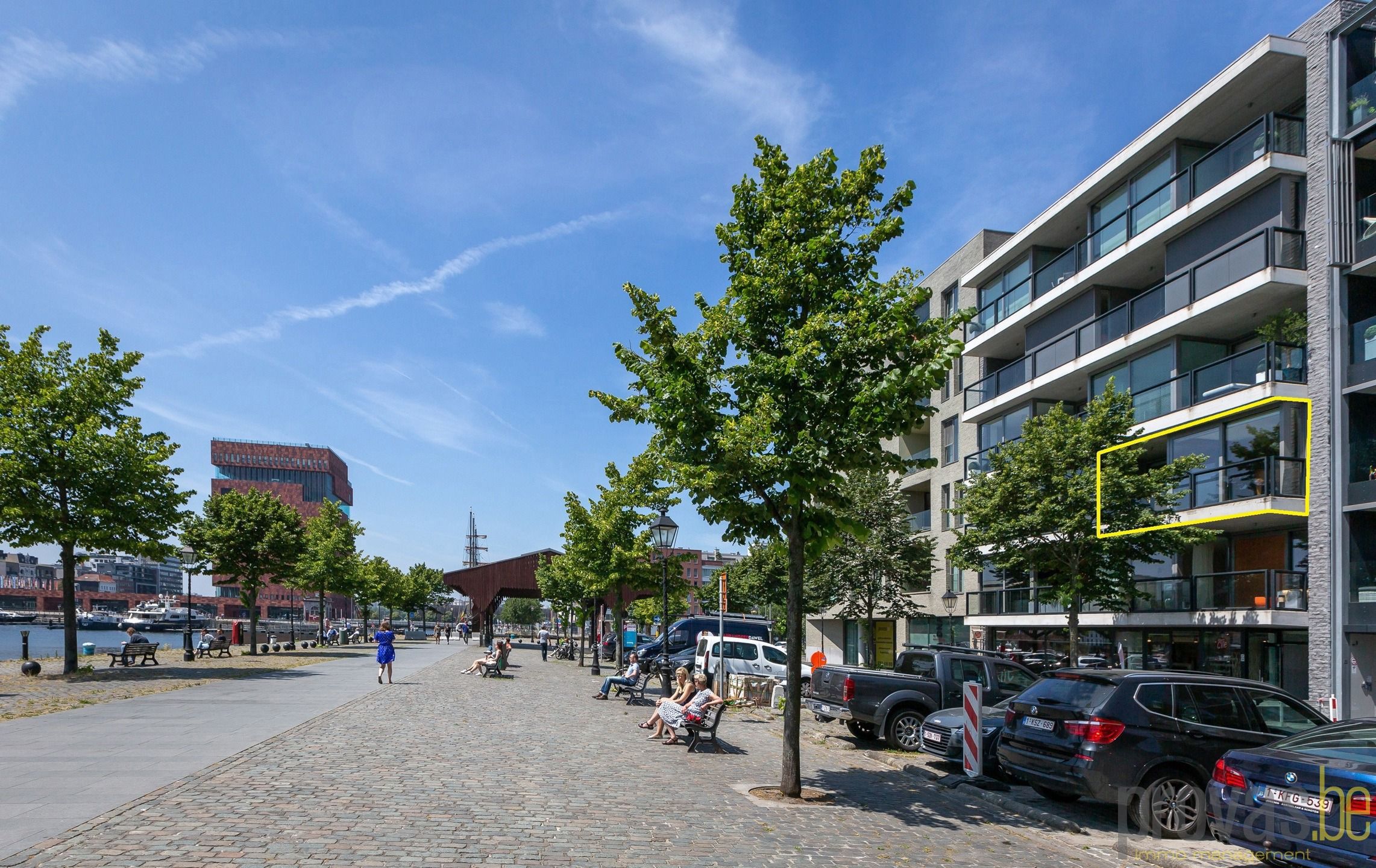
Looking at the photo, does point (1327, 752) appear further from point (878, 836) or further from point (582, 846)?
point (582, 846)

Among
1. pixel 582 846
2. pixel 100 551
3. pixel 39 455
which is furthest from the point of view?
pixel 100 551

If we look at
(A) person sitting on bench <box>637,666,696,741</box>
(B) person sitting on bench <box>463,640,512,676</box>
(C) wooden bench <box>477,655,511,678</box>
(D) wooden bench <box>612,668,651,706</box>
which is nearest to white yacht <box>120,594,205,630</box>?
(C) wooden bench <box>477,655,511,678</box>

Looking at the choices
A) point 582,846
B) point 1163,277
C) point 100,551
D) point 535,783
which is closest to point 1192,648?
point 1163,277

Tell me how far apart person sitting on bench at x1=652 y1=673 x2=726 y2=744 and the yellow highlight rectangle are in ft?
38.1

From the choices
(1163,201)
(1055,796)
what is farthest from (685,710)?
(1163,201)

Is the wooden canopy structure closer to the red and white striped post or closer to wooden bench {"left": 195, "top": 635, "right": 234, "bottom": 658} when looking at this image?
wooden bench {"left": 195, "top": 635, "right": 234, "bottom": 658}

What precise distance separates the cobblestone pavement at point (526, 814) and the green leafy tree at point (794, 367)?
159 cm

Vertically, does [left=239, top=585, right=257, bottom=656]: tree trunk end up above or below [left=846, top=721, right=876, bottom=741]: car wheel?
below

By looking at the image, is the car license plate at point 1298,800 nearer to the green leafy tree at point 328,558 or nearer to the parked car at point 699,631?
the parked car at point 699,631

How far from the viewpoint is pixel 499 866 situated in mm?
7262

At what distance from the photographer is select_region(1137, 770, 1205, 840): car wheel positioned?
31.8 ft

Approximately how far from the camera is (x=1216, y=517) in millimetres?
23656

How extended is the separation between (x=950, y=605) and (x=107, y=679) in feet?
96.8

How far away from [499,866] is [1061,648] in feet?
92.2
